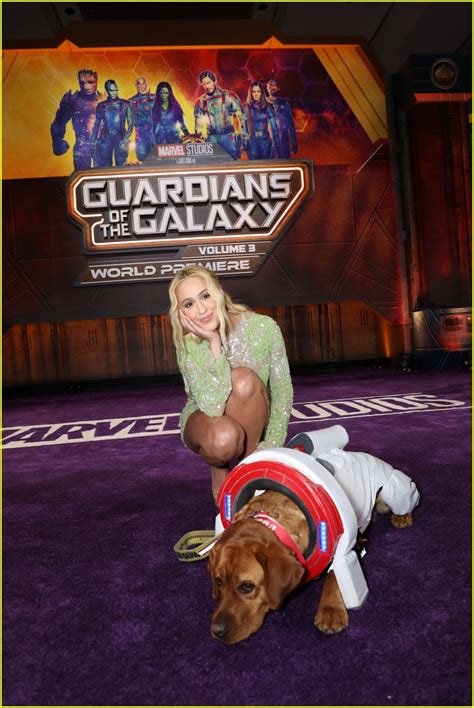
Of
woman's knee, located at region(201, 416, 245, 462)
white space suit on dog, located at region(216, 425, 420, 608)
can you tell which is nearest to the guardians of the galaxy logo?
woman's knee, located at region(201, 416, 245, 462)

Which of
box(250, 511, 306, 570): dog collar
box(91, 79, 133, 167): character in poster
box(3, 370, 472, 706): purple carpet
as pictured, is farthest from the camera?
box(91, 79, 133, 167): character in poster

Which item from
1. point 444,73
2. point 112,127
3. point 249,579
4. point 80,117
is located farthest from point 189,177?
point 249,579

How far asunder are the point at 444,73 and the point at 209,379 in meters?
8.44

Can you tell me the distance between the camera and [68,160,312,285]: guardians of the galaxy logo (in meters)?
7.88

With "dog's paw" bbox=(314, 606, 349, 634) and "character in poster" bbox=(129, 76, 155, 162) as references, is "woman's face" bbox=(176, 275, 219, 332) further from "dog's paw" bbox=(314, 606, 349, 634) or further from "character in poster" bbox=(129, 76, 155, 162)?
"character in poster" bbox=(129, 76, 155, 162)

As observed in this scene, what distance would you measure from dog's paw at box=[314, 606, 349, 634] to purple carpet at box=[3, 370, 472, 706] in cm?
2

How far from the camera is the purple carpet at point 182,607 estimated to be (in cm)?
101

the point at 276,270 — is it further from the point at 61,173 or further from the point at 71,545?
the point at 71,545

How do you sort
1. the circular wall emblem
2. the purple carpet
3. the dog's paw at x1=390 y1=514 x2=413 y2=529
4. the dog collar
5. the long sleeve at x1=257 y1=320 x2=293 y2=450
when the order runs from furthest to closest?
1. the circular wall emblem
2. the long sleeve at x1=257 y1=320 x2=293 y2=450
3. the dog's paw at x1=390 y1=514 x2=413 y2=529
4. the dog collar
5. the purple carpet

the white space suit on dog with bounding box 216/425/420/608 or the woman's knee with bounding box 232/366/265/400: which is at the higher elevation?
the woman's knee with bounding box 232/366/265/400

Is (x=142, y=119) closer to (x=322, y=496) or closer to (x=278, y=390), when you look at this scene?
(x=278, y=390)

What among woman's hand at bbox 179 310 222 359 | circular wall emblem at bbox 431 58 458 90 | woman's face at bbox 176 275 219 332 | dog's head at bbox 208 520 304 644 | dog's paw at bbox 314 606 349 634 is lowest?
dog's paw at bbox 314 606 349 634

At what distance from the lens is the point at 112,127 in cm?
795

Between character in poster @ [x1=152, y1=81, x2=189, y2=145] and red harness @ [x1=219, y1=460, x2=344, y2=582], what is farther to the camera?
character in poster @ [x1=152, y1=81, x2=189, y2=145]
